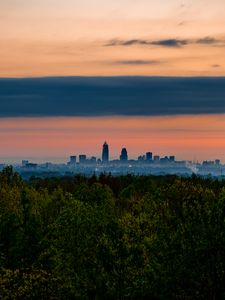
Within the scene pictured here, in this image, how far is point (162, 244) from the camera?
2672 inches

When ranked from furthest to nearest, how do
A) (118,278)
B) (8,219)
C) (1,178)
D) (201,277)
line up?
(1,178), (8,219), (118,278), (201,277)

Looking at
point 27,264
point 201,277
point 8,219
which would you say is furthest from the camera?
point 8,219

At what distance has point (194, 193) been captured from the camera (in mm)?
79250

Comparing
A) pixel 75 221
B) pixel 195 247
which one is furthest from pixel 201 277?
pixel 75 221

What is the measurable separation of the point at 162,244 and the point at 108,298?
7098mm

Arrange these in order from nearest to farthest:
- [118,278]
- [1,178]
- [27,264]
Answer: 1. [118,278]
2. [27,264]
3. [1,178]

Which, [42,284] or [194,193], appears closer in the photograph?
[42,284]

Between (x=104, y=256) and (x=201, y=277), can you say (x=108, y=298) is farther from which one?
(x=201, y=277)

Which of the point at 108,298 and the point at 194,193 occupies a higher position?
the point at 194,193

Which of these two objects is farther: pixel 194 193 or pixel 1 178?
pixel 1 178

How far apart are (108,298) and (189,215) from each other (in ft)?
36.5

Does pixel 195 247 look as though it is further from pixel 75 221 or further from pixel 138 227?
pixel 75 221

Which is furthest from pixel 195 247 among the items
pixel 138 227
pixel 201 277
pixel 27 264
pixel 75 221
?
pixel 27 264

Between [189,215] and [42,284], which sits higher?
[189,215]
